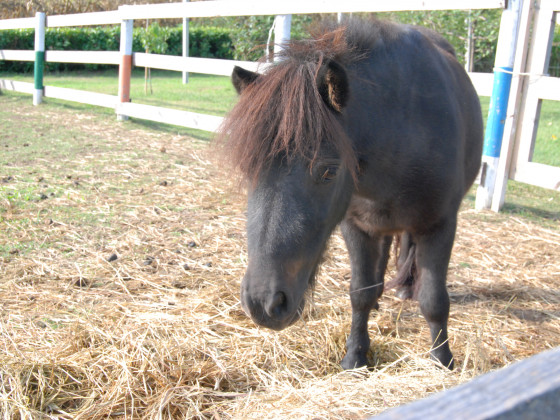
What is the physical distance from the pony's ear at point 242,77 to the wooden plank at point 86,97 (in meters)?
7.96

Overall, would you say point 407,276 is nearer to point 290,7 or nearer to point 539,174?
point 539,174

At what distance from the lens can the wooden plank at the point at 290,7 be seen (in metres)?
5.52

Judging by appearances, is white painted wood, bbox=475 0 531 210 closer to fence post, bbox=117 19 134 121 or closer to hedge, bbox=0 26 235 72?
fence post, bbox=117 19 134 121

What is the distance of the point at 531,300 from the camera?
153 inches

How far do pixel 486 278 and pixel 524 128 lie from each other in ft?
7.61

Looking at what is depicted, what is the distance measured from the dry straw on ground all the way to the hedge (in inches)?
537

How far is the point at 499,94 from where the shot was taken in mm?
5543

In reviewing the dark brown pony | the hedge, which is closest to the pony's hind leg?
the dark brown pony

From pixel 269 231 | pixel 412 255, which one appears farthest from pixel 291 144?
pixel 412 255

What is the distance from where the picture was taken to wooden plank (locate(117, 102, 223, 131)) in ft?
25.6

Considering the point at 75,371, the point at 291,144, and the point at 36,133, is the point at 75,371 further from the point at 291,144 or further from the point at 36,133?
the point at 36,133

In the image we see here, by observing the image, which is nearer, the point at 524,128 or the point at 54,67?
the point at 524,128

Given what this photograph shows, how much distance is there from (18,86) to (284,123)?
1221cm

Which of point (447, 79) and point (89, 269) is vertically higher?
point (447, 79)
